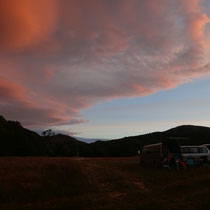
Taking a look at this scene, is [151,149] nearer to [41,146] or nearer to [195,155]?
[195,155]

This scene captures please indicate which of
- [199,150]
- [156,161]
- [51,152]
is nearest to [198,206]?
[156,161]

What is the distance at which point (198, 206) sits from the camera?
7.69 metres

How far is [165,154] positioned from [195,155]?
2.73 meters

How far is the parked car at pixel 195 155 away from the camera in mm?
20031

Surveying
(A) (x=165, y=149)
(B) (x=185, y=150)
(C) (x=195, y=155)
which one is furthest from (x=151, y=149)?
(C) (x=195, y=155)

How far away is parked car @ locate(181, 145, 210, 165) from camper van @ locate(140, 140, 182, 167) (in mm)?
968

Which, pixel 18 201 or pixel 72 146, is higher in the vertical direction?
pixel 72 146

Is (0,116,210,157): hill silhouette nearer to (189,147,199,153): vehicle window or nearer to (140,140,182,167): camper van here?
(189,147,199,153): vehicle window

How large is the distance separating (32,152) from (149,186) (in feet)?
200

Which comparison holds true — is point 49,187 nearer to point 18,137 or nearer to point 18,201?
point 18,201

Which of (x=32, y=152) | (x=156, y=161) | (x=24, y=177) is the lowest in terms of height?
(x=24, y=177)

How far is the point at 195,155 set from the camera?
20.3 metres

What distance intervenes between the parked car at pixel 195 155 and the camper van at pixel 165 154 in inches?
38.1

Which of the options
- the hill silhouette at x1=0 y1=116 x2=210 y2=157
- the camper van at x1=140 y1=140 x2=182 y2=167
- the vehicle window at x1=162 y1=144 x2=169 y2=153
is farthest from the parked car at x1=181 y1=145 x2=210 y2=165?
the hill silhouette at x1=0 y1=116 x2=210 y2=157
